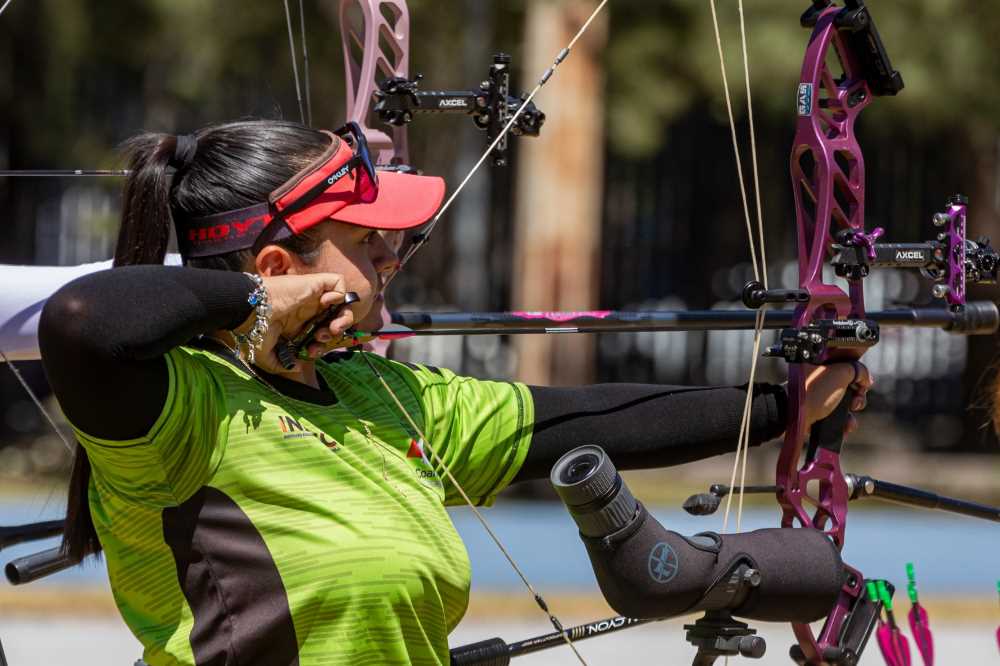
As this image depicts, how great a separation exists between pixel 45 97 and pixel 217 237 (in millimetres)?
8612

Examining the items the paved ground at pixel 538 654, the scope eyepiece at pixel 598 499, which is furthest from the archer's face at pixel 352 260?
the paved ground at pixel 538 654

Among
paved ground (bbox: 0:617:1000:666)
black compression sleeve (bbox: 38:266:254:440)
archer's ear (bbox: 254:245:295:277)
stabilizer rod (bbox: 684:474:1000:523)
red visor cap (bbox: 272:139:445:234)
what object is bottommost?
paved ground (bbox: 0:617:1000:666)

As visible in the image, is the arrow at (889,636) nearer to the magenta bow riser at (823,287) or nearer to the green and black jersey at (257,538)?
the magenta bow riser at (823,287)

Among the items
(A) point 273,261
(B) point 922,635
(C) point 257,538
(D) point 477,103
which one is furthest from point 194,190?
(B) point 922,635

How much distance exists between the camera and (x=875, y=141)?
9859 mm

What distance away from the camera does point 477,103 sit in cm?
321

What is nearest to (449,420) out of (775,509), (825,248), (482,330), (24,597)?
(482,330)

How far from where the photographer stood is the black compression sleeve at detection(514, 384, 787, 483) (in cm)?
238

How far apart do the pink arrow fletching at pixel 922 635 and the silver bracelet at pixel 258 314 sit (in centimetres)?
126

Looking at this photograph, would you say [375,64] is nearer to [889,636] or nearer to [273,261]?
[273,261]

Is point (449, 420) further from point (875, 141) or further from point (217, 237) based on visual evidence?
point (875, 141)

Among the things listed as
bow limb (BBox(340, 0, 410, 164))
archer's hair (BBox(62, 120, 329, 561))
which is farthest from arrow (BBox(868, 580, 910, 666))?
bow limb (BBox(340, 0, 410, 164))

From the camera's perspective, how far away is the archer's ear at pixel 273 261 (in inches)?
77.5

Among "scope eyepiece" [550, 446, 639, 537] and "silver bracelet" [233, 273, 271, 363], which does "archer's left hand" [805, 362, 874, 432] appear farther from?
"silver bracelet" [233, 273, 271, 363]
